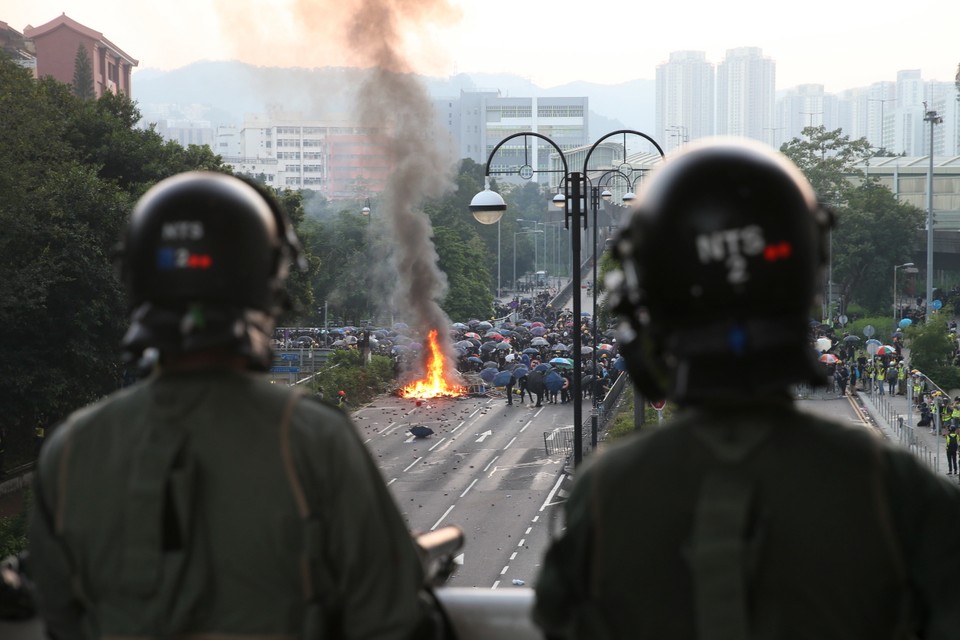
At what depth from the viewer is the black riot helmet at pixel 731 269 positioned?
2285 millimetres

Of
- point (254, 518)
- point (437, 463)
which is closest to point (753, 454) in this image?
point (254, 518)

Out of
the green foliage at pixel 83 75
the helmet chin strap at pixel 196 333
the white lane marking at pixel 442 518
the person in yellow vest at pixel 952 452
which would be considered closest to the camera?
the helmet chin strap at pixel 196 333

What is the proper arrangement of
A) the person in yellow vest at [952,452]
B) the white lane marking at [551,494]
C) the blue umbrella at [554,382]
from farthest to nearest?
1. the blue umbrella at [554,382]
2. the white lane marking at [551,494]
3. the person in yellow vest at [952,452]

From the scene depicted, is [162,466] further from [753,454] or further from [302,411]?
[753,454]

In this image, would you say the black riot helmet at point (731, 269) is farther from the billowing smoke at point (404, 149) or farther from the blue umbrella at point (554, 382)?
the billowing smoke at point (404, 149)

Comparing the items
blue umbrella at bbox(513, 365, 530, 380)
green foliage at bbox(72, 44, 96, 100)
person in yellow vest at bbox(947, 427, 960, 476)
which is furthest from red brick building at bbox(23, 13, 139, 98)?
person in yellow vest at bbox(947, 427, 960, 476)

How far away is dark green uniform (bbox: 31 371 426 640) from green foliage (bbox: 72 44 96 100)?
78.9 meters

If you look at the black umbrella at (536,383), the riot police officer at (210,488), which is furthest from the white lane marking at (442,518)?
the riot police officer at (210,488)

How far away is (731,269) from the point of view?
228 centimetres

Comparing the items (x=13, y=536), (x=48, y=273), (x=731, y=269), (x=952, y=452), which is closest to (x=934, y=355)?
(x=952, y=452)

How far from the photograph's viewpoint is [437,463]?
34094mm

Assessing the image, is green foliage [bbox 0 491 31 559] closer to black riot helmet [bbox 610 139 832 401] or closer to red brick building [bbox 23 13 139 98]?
black riot helmet [bbox 610 139 832 401]

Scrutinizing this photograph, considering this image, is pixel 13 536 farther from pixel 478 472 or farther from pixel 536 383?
pixel 536 383

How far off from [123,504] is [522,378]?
1699 inches
